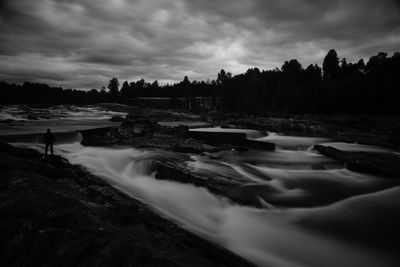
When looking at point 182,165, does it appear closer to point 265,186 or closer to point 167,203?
point 167,203

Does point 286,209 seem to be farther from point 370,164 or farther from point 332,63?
point 332,63

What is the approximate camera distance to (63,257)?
351 cm

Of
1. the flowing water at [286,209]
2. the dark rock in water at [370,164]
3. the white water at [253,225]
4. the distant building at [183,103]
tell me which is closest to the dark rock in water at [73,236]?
the white water at [253,225]

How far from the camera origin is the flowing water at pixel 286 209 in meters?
6.61

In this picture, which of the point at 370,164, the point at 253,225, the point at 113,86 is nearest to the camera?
the point at 253,225

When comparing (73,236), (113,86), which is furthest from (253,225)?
(113,86)

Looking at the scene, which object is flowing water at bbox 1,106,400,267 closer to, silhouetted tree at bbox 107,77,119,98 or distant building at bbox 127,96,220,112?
distant building at bbox 127,96,220,112

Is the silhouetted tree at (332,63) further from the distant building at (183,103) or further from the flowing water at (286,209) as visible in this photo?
the flowing water at (286,209)

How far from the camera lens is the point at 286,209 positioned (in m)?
8.98

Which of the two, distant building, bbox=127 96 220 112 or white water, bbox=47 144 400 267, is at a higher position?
distant building, bbox=127 96 220 112

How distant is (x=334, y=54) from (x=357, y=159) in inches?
2992

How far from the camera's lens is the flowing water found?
661 cm

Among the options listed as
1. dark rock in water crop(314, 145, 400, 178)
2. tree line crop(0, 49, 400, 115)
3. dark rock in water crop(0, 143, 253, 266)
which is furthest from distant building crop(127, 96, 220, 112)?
dark rock in water crop(0, 143, 253, 266)

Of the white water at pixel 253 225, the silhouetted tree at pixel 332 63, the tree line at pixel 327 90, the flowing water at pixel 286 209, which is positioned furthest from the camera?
the silhouetted tree at pixel 332 63
